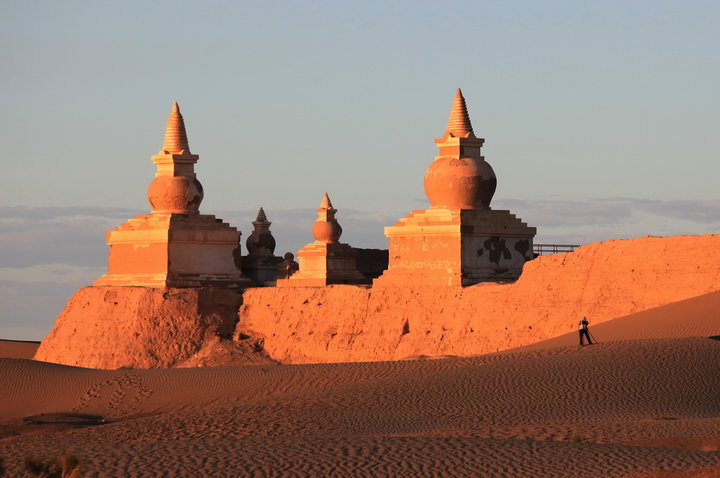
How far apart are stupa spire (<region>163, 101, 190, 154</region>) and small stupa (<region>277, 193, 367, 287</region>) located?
5.39 meters

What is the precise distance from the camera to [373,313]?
112 feet

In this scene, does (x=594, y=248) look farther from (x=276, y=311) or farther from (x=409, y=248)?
(x=276, y=311)

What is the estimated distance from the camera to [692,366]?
2500 centimetres

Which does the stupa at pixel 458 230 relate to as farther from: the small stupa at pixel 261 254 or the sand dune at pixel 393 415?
the small stupa at pixel 261 254

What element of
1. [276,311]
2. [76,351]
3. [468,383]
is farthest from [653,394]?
[76,351]

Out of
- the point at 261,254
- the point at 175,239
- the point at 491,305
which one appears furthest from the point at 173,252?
the point at 261,254

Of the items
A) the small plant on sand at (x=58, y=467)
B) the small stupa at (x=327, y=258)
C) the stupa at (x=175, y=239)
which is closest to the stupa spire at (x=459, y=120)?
the stupa at (x=175, y=239)

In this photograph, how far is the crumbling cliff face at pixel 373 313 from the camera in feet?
96.1

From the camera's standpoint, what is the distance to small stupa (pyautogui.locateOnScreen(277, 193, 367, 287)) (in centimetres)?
4328

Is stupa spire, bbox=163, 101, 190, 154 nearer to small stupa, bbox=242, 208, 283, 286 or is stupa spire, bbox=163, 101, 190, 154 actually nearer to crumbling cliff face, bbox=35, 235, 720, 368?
crumbling cliff face, bbox=35, 235, 720, 368

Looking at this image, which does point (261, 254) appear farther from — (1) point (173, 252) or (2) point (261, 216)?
(1) point (173, 252)

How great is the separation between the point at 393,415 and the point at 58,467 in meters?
8.67

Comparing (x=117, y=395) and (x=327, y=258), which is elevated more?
(x=327, y=258)

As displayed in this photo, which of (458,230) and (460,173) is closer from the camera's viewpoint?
(458,230)
